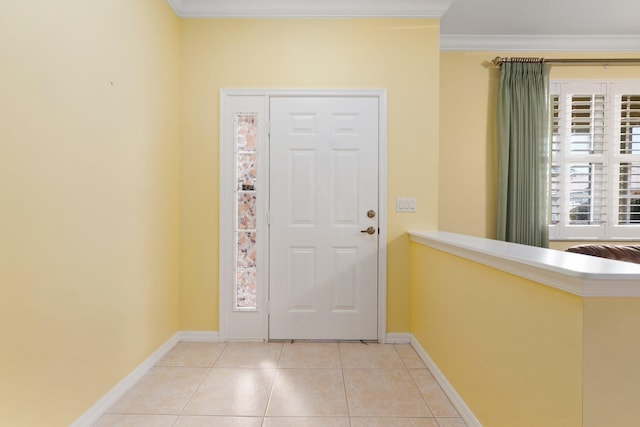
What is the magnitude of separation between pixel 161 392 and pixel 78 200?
125 cm

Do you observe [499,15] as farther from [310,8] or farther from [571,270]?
[571,270]

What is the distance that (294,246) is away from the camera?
3012 millimetres

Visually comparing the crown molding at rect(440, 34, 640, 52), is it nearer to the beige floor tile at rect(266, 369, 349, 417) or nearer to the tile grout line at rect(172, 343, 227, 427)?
the beige floor tile at rect(266, 369, 349, 417)

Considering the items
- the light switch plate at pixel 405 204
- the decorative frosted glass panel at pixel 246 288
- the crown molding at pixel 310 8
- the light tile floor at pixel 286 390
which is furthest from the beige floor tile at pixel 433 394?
the crown molding at pixel 310 8

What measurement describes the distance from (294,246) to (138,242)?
119 cm

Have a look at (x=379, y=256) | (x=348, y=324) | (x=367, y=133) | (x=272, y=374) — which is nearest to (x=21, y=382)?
(x=272, y=374)

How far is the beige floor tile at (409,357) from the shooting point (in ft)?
8.37

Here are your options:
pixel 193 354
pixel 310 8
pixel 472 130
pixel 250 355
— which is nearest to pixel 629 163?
pixel 472 130

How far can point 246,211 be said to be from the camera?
9.91 feet

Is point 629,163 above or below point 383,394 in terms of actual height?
above

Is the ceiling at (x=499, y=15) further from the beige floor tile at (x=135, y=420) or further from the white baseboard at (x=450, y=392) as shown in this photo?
the beige floor tile at (x=135, y=420)

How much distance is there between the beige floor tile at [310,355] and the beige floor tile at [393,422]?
653mm

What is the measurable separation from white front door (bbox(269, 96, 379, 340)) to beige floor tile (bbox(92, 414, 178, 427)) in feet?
3.88

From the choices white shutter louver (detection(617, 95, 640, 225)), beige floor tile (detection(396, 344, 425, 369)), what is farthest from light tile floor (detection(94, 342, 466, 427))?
white shutter louver (detection(617, 95, 640, 225))
